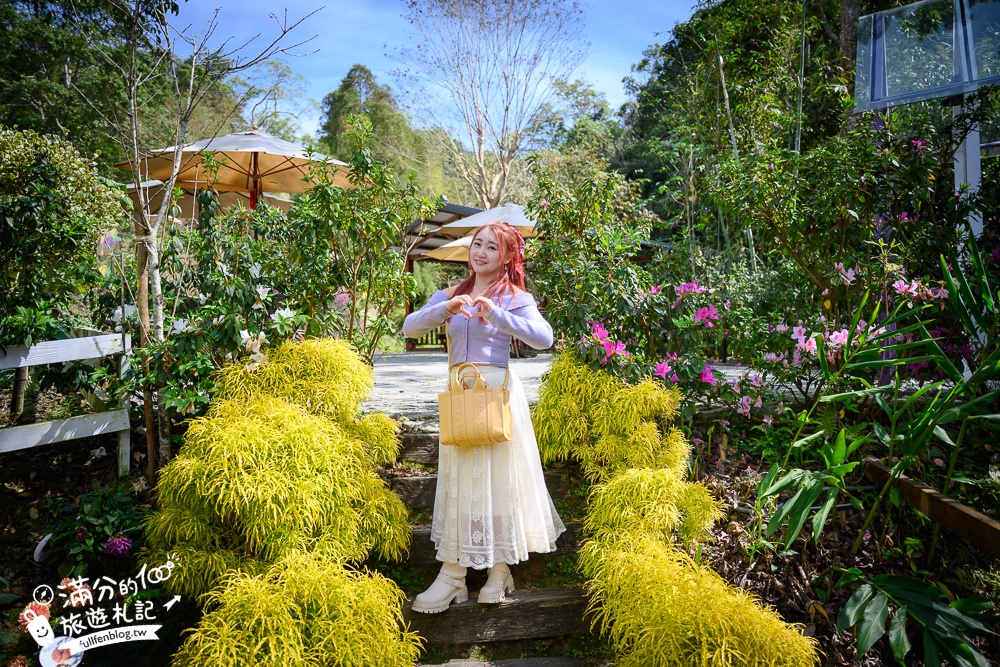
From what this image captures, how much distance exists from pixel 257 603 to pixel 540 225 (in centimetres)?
273

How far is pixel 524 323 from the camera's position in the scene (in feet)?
8.80

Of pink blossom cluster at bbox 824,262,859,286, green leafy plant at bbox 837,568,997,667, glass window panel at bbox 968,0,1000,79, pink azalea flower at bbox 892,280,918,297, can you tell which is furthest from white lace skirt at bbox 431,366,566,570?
glass window panel at bbox 968,0,1000,79

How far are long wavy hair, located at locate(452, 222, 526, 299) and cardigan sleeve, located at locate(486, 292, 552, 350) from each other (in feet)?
0.29

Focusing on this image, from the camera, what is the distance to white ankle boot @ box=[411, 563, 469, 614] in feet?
9.11

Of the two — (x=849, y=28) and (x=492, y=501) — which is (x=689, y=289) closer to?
(x=492, y=501)

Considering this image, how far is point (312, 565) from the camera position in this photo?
2.48m

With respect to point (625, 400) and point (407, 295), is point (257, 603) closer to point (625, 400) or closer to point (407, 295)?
point (625, 400)

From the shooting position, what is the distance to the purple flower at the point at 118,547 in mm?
2768

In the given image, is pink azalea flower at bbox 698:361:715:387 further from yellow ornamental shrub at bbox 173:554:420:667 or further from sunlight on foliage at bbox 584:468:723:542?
yellow ornamental shrub at bbox 173:554:420:667

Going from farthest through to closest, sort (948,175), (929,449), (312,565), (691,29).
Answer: (691,29)
(948,175)
(929,449)
(312,565)

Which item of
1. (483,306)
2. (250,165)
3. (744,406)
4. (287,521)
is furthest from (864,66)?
(250,165)

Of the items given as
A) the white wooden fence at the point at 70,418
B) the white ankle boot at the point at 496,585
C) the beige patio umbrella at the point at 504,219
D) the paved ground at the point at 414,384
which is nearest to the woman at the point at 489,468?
the white ankle boot at the point at 496,585

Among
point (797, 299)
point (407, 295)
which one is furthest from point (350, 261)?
point (797, 299)

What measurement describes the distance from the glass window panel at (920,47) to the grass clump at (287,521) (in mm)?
4311
